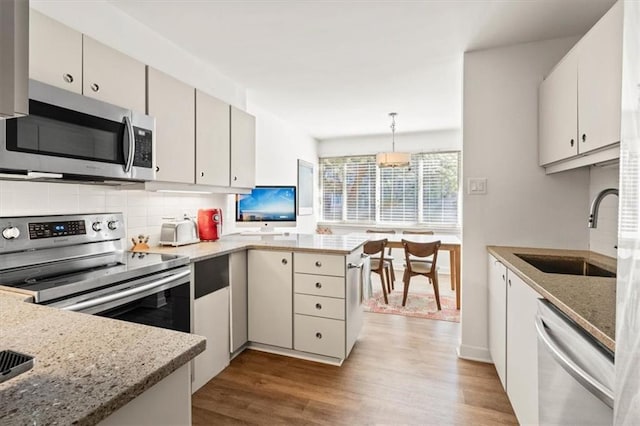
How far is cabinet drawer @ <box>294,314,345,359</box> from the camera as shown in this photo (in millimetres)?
2350

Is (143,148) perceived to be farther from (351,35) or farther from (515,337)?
(515,337)

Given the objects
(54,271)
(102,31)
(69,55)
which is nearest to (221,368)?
(54,271)

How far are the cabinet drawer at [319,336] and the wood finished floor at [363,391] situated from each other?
0.11 meters

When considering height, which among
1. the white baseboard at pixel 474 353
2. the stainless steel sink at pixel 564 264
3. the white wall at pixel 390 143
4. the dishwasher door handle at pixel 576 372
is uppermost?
the white wall at pixel 390 143

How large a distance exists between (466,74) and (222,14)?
1861 millimetres

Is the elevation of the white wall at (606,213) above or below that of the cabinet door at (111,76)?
below

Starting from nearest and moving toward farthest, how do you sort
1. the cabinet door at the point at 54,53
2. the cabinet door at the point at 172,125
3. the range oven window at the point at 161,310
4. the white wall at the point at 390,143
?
the cabinet door at the point at 54,53, the range oven window at the point at 161,310, the cabinet door at the point at 172,125, the white wall at the point at 390,143

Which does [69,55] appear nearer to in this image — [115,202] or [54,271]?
[115,202]

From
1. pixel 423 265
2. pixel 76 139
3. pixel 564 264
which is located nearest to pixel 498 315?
pixel 564 264

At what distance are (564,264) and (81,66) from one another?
9.85 feet

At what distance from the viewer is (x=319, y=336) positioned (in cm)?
239

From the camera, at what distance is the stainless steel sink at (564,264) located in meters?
1.96

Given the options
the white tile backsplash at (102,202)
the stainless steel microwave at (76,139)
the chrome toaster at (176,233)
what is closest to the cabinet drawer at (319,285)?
the chrome toaster at (176,233)

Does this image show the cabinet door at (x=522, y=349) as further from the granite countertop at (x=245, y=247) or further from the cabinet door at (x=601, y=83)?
the granite countertop at (x=245, y=247)
